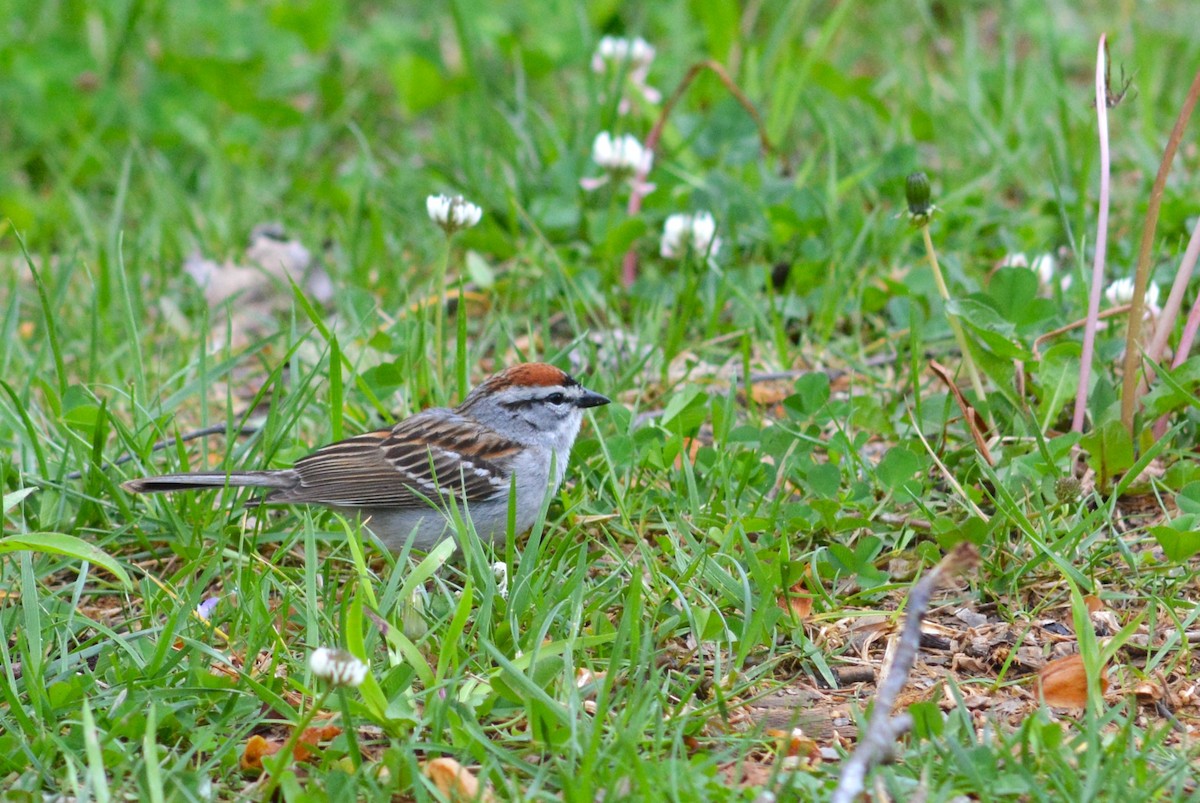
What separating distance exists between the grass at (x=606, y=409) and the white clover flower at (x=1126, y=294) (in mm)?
112

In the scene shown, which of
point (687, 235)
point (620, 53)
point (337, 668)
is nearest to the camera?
point (337, 668)

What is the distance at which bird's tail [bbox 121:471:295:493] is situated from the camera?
3744 mm

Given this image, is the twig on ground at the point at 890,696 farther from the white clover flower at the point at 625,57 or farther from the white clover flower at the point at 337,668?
the white clover flower at the point at 625,57

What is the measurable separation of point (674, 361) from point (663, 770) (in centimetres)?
237

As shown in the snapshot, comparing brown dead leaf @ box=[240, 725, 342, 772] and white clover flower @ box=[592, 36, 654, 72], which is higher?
white clover flower @ box=[592, 36, 654, 72]

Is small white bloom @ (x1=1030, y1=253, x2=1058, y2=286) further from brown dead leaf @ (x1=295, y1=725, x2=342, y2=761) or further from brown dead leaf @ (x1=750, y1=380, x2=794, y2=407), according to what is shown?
brown dead leaf @ (x1=295, y1=725, x2=342, y2=761)

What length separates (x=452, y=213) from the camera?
432 cm

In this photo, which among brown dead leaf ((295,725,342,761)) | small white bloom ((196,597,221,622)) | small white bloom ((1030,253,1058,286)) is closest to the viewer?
brown dead leaf ((295,725,342,761))

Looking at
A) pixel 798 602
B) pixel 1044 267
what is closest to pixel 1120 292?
pixel 1044 267

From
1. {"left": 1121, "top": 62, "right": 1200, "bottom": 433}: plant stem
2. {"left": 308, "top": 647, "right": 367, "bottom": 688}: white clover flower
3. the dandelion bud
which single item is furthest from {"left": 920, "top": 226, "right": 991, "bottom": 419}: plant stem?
{"left": 308, "top": 647, "right": 367, "bottom": 688}: white clover flower

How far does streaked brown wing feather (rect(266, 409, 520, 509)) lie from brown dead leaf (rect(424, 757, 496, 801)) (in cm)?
112

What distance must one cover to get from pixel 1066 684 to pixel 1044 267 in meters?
1.98

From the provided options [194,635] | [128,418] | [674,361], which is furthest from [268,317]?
[194,635]

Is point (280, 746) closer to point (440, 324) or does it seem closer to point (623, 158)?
point (440, 324)
